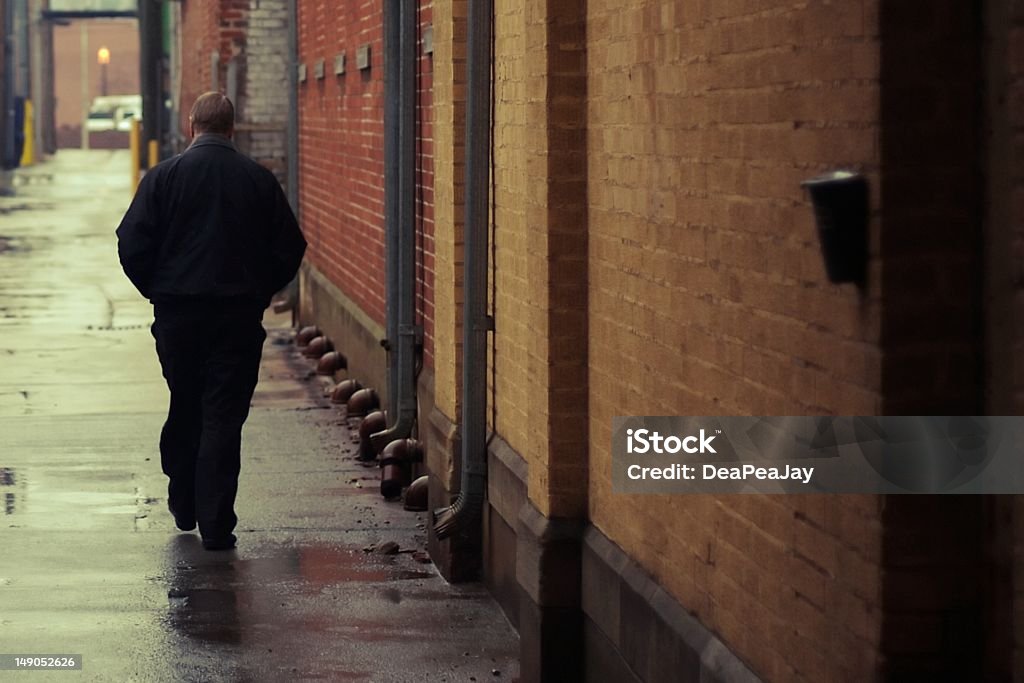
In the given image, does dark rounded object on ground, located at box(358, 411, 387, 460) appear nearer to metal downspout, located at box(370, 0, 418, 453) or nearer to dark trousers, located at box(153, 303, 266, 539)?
metal downspout, located at box(370, 0, 418, 453)

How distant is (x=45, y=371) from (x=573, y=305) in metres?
8.66

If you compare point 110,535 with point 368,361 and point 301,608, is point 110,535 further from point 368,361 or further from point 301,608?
point 368,361

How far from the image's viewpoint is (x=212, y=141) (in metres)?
8.16

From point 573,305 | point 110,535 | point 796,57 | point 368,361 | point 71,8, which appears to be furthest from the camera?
point 71,8

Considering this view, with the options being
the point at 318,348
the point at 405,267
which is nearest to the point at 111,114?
the point at 318,348

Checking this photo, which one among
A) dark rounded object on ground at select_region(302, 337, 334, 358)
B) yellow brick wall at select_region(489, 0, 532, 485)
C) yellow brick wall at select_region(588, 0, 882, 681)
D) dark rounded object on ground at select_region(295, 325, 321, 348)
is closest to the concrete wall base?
yellow brick wall at select_region(588, 0, 882, 681)

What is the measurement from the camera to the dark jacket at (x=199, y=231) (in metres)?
7.93

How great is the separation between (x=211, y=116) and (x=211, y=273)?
2.29 ft

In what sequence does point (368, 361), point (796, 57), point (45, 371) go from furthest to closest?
1. point (45, 371)
2. point (368, 361)
3. point (796, 57)

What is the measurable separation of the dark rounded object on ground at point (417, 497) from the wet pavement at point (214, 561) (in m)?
0.04

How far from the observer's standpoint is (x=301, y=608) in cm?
712

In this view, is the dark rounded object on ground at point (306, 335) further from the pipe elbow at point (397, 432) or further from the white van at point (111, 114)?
the white van at point (111, 114)

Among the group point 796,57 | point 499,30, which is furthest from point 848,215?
point 499,30

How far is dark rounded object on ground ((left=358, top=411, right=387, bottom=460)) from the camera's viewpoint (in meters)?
10.3
